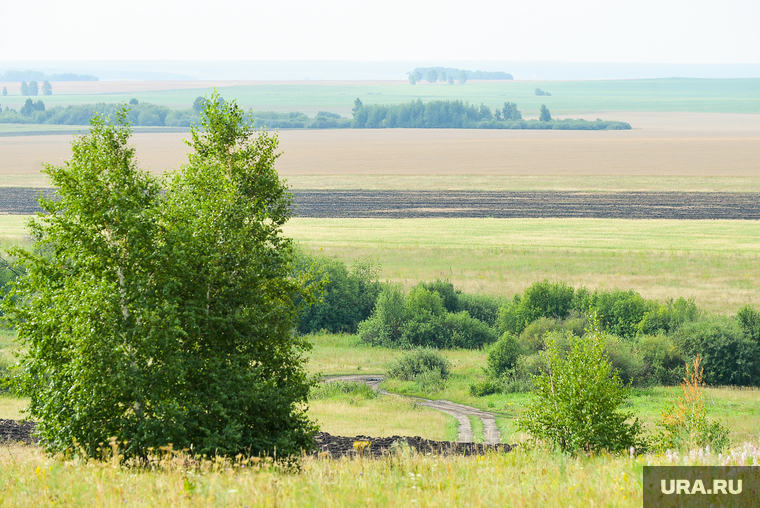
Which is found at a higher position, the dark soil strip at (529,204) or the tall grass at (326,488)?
the tall grass at (326,488)

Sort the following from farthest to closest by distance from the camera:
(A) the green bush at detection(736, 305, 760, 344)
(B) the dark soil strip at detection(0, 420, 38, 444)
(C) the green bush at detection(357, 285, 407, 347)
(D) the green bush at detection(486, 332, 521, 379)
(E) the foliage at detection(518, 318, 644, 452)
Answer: (C) the green bush at detection(357, 285, 407, 347), (A) the green bush at detection(736, 305, 760, 344), (D) the green bush at detection(486, 332, 521, 379), (B) the dark soil strip at detection(0, 420, 38, 444), (E) the foliage at detection(518, 318, 644, 452)

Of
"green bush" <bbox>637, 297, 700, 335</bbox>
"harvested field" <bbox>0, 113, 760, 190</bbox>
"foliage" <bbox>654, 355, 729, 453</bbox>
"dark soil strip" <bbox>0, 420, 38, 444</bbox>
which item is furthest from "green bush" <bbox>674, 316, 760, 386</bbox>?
"harvested field" <bbox>0, 113, 760, 190</bbox>

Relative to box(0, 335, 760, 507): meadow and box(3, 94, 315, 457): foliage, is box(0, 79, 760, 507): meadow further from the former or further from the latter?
box(3, 94, 315, 457): foliage

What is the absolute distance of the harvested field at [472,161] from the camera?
136 metres

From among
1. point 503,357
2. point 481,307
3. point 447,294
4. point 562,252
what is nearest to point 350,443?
point 503,357

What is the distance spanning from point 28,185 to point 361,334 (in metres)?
92.8

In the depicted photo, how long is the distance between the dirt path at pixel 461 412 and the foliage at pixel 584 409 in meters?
9.13

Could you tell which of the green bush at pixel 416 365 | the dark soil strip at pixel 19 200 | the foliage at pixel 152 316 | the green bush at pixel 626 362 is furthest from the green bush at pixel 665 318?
the dark soil strip at pixel 19 200

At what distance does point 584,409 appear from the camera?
19375mm

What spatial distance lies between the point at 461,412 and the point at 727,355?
1594cm

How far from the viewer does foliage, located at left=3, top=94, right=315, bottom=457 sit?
13805 mm

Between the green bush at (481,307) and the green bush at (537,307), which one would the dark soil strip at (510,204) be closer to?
the green bush at (481,307)

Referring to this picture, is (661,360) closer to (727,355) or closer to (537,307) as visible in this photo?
(727,355)

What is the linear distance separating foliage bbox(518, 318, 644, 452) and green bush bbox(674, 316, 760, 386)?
23.8m
